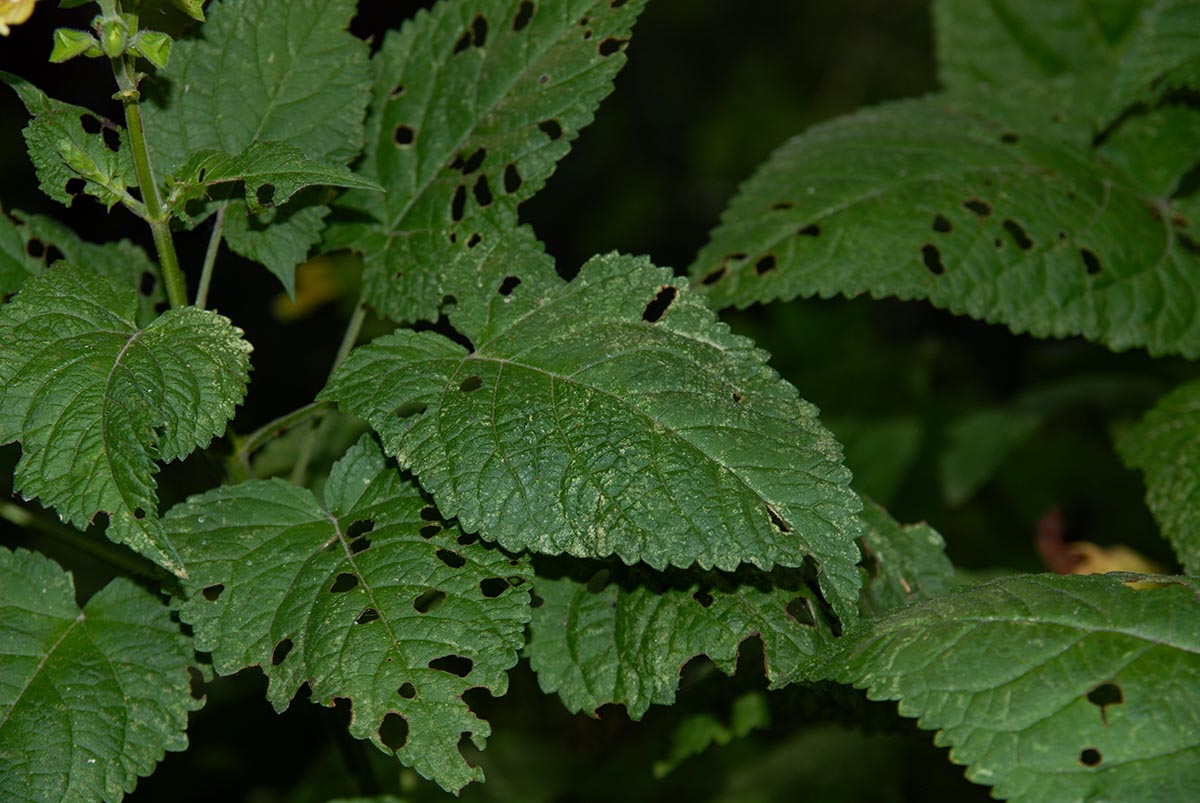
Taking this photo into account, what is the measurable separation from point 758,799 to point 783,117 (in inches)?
182

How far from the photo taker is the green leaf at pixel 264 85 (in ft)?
6.04

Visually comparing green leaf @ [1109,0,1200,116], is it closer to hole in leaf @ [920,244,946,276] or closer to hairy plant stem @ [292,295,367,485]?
hole in leaf @ [920,244,946,276]

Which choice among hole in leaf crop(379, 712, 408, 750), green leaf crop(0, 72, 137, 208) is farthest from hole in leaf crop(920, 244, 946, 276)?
hole in leaf crop(379, 712, 408, 750)

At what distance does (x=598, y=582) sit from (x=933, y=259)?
3.21 feet

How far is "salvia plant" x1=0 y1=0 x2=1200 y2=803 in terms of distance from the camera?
55.4 inches

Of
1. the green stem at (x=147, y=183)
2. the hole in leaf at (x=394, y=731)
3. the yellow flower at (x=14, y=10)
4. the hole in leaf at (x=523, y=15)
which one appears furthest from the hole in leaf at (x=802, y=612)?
the hole in leaf at (x=394, y=731)

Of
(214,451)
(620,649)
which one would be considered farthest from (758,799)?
(214,451)

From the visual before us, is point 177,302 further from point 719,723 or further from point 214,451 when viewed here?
point 719,723

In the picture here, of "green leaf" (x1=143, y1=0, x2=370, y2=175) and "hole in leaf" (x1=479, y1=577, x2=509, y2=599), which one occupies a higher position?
"green leaf" (x1=143, y1=0, x2=370, y2=175)

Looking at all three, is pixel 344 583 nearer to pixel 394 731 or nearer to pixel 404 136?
pixel 404 136

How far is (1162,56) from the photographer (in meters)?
2.25

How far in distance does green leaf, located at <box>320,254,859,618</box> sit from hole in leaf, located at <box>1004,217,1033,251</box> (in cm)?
85

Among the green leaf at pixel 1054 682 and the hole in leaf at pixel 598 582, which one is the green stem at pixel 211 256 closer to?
the hole in leaf at pixel 598 582

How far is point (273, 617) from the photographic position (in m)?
1.54
